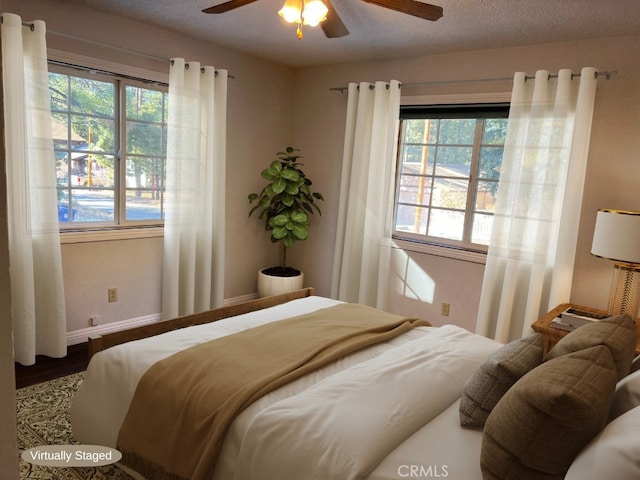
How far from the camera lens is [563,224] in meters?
3.39

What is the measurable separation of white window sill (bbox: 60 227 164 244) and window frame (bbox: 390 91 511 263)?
83.6 inches

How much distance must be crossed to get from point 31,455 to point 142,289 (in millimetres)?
2175

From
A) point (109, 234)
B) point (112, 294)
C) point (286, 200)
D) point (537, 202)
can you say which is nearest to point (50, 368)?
point (112, 294)

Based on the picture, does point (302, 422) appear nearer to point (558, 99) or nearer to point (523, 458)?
point (523, 458)

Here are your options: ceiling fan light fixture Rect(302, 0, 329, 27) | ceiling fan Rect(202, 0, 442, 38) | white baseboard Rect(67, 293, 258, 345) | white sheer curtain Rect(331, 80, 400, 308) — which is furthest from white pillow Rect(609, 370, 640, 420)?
white baseboard Rect(67, 293, 258, 345)

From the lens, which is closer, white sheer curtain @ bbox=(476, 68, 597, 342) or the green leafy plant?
white sheer curtain @ bbox=(476, 68, 597, 342)

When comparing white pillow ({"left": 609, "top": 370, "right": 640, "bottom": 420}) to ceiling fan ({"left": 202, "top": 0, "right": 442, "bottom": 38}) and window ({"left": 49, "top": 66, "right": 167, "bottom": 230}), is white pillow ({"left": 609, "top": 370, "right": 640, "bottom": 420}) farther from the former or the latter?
window ({"left": 49, "top": 66, "right": 167, "bottom": 230})

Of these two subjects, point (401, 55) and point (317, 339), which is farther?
point (401, 55)

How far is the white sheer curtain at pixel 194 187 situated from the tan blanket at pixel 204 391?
188cm

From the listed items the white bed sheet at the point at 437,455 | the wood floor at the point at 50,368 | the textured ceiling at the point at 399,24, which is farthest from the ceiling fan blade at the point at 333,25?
the wood floor at the point at 50,368

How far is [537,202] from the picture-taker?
3.51 meters

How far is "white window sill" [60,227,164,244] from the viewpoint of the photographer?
→ 11.5ft

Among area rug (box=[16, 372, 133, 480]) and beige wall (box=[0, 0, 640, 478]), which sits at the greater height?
beige wall (box=[0, 0, 640, 478])

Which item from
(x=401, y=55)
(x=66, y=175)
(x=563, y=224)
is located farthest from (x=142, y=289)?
(x=563, y=224)
